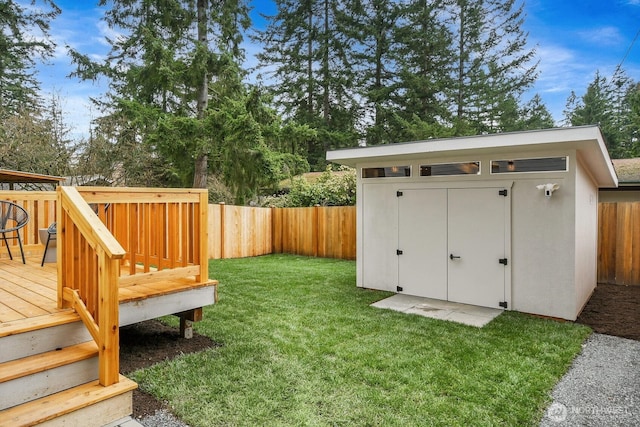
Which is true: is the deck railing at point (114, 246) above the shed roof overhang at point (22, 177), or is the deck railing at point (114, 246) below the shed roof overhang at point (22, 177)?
below

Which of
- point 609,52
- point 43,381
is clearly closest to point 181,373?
point 43,381

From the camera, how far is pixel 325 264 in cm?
927

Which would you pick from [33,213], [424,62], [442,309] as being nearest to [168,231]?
[33,213]

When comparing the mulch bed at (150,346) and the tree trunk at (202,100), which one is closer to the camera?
the mulch bed at (150,346)

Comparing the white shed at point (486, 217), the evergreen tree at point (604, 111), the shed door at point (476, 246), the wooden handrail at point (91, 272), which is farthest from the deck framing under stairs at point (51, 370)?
the evergreen tree at point (604, 111)

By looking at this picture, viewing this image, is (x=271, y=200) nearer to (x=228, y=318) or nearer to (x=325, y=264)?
(x=325, y=264)

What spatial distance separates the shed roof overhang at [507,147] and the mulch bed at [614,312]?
6.75 feet

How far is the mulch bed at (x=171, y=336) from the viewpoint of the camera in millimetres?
3103

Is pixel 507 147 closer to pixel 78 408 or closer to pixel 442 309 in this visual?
pixel 442 309

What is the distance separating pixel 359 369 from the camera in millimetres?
3281

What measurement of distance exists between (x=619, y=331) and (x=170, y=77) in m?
11.2

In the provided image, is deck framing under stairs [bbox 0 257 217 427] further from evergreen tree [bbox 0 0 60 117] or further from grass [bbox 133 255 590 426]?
evergreen tree [bbox 0 0 60 117]

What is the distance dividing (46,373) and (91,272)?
65 cm

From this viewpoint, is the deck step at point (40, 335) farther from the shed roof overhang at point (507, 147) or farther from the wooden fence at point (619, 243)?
the wooden fence at point (619, 243)
